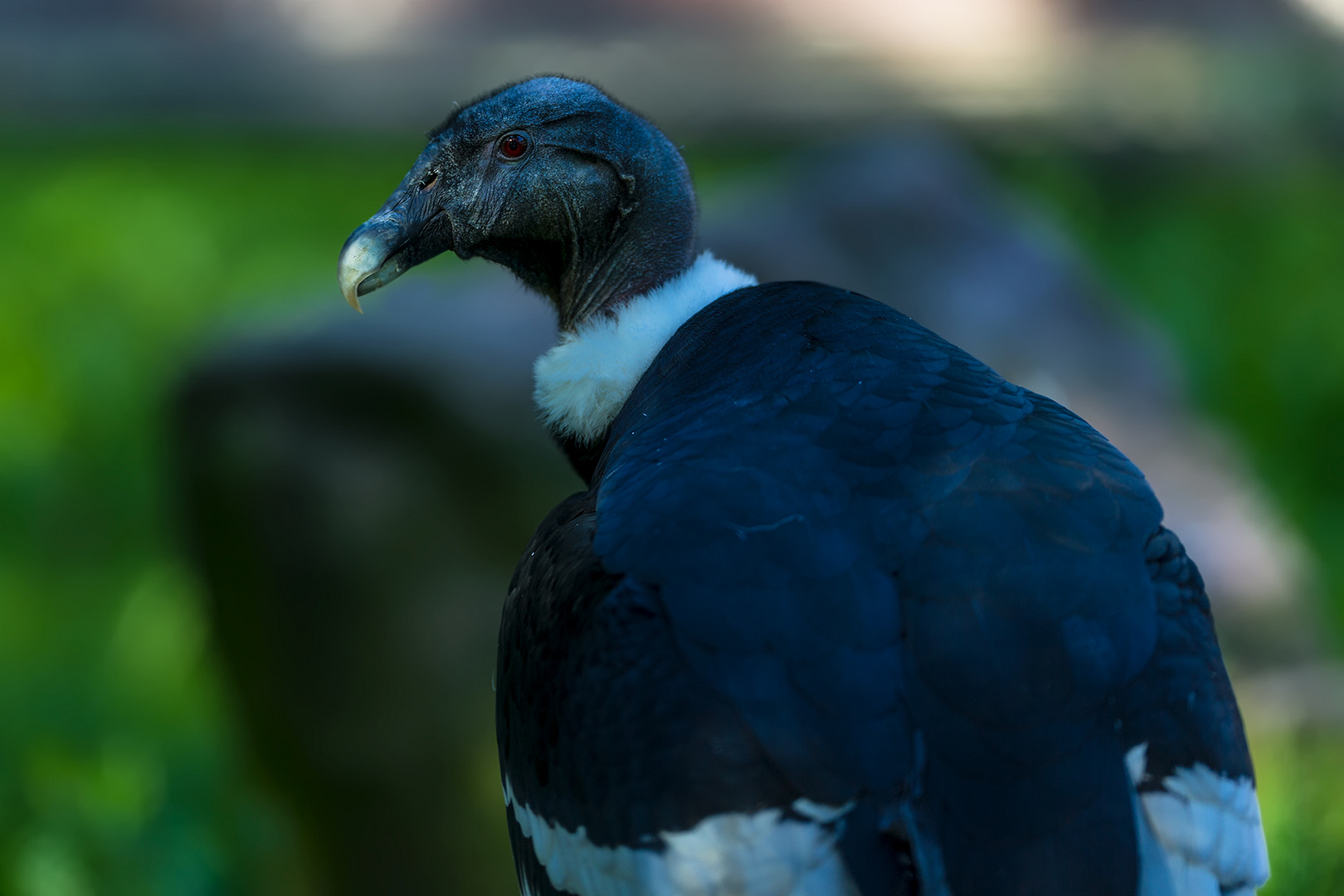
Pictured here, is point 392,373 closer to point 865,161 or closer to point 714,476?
point 865,161

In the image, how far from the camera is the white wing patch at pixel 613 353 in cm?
240

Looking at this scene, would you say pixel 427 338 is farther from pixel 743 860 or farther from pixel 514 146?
pixel 743 860

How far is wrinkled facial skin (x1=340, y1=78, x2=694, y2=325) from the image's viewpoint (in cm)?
244

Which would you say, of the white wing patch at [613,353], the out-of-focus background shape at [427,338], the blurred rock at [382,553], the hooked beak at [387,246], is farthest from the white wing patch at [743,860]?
the blurred rock at [382,553]

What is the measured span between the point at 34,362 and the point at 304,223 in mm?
1713

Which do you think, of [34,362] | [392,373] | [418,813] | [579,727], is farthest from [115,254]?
[579,727]

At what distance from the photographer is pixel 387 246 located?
7.98ft

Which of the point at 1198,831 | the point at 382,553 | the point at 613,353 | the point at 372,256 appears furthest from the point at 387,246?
the point at 382,553

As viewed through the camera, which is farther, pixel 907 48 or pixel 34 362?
pixel 907 48

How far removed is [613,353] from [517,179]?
1.11ft

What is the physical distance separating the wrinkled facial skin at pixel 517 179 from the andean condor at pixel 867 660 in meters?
0.55

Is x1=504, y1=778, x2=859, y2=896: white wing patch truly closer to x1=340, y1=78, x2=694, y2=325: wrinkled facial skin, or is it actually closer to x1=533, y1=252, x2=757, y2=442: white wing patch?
x1=533, y1=252, x2=757, y2=442: white wing patch

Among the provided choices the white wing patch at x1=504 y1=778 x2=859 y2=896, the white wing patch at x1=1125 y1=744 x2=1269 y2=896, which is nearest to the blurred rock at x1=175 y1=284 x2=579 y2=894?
the white wing patch at x1=504 y1=778 x2=859 y2=896

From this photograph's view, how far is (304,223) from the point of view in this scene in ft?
25.9
